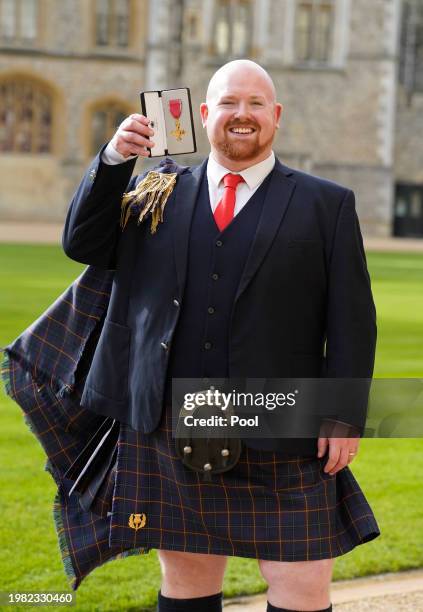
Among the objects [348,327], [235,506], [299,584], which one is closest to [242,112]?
[348,327]

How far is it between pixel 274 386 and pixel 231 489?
10.8 inches

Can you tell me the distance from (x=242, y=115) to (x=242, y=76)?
4.1 inches

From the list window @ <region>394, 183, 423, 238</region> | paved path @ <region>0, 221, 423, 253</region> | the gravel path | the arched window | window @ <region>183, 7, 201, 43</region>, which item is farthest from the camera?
window @ <region>394, 183, 423, 238</region>

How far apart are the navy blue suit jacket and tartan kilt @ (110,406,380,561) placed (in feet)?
0.28

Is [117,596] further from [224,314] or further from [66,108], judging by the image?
[66,108]

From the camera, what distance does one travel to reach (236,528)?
2.49 m

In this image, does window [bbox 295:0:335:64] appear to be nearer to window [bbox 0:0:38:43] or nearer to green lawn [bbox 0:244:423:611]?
window [bbox 0:0:38:43]

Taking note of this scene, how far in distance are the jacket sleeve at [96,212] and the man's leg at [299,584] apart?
2.95 feet

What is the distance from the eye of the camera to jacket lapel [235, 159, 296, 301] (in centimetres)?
245

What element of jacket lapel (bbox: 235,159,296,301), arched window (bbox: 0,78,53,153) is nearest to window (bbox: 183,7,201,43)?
arched window (bbox: 0,78,53,153)

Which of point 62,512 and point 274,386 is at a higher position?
point 274,386

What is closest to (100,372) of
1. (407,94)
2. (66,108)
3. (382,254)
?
(382,254)

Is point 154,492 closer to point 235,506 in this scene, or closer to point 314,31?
point 235,506

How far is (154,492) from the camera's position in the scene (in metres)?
2.55
